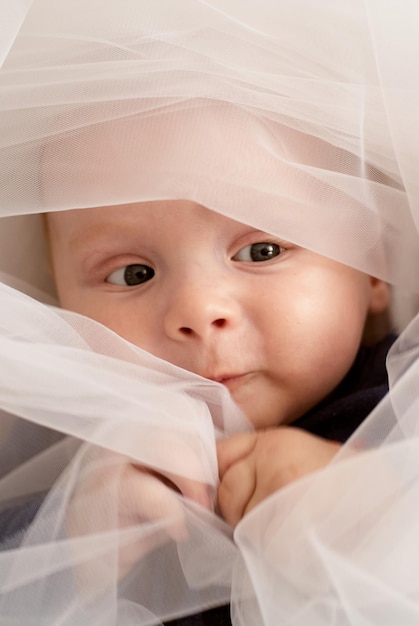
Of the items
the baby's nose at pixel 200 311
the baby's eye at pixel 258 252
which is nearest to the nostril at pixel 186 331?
the baby's nose at pixel 200 311

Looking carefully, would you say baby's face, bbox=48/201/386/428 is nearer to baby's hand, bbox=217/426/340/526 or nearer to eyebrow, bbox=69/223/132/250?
eyebrow, bbox=69/223/132/250

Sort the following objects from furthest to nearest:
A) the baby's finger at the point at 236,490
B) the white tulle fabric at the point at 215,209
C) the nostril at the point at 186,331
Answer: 1. the nostril at the point at 186,331
2. the baby's finger at the point at 236,490
3. the white tulle fabric at the point at 215,209

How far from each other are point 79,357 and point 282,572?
0.83 ft

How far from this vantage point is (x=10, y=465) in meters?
0.85

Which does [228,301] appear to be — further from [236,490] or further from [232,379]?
[236,490]

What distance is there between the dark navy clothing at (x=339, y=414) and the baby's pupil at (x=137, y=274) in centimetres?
24

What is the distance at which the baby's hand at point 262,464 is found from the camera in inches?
28.7

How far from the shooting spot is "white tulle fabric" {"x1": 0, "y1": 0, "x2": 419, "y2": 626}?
0.64m

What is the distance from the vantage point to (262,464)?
0.75 meters

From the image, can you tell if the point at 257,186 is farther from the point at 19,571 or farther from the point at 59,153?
the point at 19,571

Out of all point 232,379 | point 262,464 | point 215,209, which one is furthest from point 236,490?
point 215,209

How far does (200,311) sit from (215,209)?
10 cm

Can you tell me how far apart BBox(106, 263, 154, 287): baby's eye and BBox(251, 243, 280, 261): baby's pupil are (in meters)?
0.11

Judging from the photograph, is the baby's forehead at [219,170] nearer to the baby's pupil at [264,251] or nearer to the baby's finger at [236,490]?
the baby's pupil at [264,251]
